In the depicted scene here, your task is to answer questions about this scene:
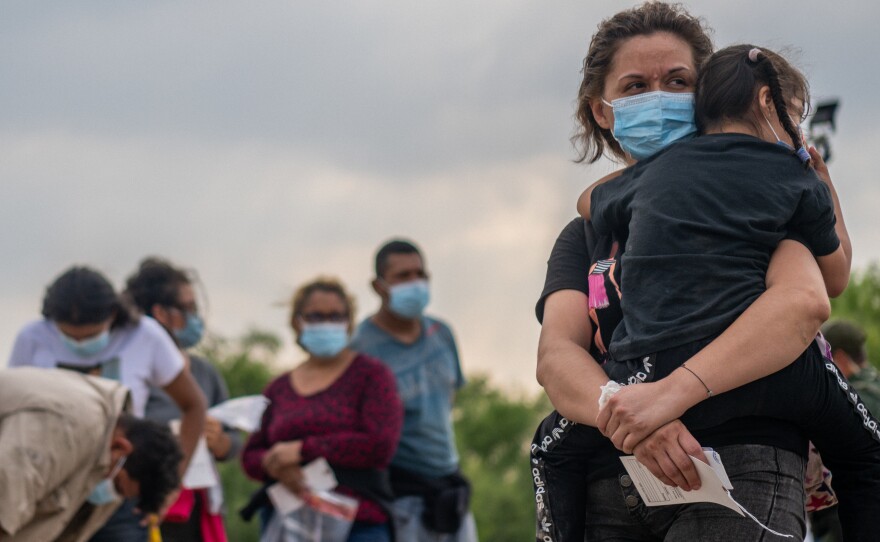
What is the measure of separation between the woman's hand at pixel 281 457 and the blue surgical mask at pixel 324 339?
61 centimetres

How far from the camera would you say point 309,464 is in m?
7.13

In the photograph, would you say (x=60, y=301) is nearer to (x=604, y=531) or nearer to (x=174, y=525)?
(x=174, y=525)

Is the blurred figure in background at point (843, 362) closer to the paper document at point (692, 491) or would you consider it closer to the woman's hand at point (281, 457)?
the woman's hand at point (281, 457)

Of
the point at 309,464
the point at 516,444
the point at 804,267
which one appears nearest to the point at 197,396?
the point at 309,464

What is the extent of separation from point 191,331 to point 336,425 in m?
1.42

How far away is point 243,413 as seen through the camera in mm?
7492

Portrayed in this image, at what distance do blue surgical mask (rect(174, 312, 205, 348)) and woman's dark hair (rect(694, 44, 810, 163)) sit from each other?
18.1 feet

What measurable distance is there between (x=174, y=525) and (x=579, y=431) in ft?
15.5

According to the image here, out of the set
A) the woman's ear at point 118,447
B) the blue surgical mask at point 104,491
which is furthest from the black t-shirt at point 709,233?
the blue surgical mask at point 104,491

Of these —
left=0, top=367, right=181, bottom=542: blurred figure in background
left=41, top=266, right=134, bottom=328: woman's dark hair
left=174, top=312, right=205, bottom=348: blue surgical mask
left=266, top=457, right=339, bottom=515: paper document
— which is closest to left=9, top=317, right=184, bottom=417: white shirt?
left=41, top=266, right=134, bottom=328: woman's dark hair

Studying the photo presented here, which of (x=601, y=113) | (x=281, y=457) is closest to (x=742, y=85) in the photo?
(x=601, y=113)

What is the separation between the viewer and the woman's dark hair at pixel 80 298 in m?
6.46

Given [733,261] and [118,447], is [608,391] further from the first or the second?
[118,447]

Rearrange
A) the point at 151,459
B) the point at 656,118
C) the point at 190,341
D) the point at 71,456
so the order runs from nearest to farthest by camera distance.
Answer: the point at 656,118, the point at 71,456, the point at 151,459, the point at 190,341
